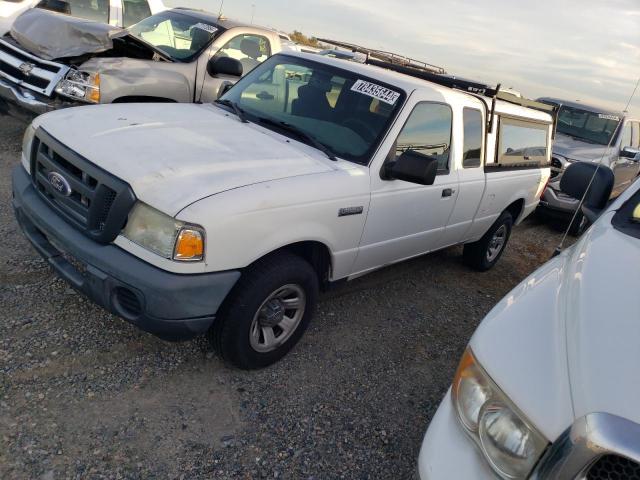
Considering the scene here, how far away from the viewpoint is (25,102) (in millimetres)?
5277

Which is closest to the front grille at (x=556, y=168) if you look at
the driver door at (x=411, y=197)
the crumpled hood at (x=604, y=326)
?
the driver door at (x=411, y=197)

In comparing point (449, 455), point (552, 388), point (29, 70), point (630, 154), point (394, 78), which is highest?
point (394, 78)

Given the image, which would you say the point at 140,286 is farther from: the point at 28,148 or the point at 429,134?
the point at 429,134

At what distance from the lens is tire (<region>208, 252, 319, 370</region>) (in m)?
2.69

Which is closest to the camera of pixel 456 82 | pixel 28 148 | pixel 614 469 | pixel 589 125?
pixel 614 469

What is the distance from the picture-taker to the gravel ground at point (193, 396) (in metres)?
2.36

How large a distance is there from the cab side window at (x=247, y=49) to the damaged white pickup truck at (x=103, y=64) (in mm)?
93

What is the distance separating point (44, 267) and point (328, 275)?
6.87ft

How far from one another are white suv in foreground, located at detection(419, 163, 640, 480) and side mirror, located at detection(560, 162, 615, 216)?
3.09 ft

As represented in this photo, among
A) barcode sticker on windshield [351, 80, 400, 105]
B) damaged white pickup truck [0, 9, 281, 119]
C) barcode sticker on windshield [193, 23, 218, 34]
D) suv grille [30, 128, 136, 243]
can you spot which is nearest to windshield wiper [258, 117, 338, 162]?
barcode sticker on windshield [351, 80, 400, 105]

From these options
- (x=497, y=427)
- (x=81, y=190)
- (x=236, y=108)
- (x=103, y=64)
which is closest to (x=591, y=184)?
(x=497, y=427)

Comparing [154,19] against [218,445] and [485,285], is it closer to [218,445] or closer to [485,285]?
[485,285]

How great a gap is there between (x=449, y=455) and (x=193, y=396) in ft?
5.32

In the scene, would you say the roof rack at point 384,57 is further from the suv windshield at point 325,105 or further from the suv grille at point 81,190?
the suv grille at point 81,190
